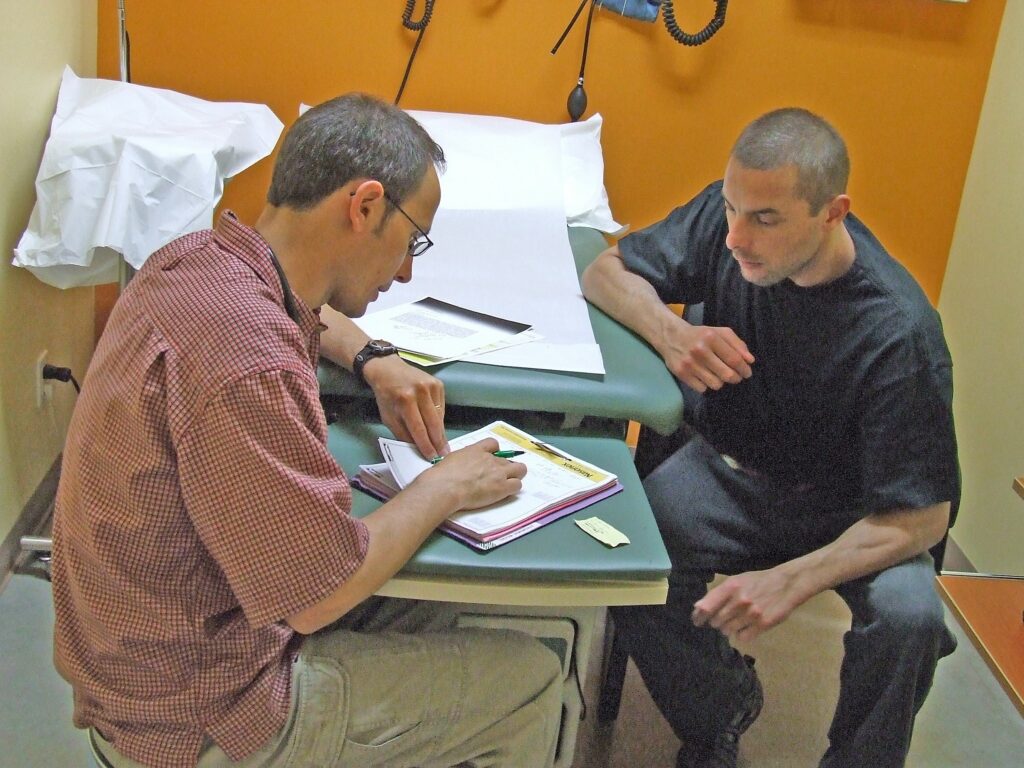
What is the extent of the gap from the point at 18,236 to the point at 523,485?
1416 mm

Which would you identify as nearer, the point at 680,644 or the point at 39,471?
the point at 680,644

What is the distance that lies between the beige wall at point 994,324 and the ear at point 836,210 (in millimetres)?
1006

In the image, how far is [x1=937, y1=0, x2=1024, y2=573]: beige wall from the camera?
247 centimetres

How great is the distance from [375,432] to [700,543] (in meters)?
0.67

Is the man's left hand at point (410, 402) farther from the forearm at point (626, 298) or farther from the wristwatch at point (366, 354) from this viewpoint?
the forearm at point (626, 298)

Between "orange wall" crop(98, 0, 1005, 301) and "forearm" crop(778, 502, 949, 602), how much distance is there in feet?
4.77

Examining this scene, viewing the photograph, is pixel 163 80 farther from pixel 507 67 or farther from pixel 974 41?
pixel 974 41

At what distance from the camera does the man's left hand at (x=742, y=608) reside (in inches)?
62.2

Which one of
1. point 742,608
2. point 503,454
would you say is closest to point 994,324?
point 742,608

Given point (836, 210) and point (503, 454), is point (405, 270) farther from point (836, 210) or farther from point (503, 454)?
point (836, 210)

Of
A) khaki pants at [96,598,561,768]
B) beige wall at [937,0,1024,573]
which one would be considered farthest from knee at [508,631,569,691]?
beige wall at [937,0,1024,573]

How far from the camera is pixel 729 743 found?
1.86 meters

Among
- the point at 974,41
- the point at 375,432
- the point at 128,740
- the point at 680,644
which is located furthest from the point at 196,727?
the point at 974,41

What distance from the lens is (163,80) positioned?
→ 8.93ft
